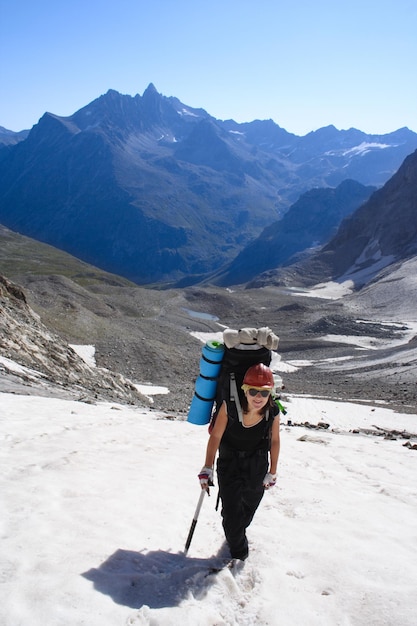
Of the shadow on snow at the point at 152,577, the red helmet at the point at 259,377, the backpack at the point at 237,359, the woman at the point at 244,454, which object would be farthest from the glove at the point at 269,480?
the red helmet at the point at 259,377

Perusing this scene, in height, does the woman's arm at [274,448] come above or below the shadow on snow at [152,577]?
above

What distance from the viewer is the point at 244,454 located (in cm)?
627

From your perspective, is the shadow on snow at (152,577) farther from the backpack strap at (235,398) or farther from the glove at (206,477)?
the backpack strap at (235,398)

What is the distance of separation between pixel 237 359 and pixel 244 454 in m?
1.21

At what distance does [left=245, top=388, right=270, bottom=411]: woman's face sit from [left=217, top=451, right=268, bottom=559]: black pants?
2.19 feet

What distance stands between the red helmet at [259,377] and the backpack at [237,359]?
0.69 feet

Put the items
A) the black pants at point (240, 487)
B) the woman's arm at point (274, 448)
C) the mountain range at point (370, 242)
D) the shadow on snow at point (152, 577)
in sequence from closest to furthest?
the shadow on snow at point (152, 577)
the black pants at point (240, 487)
the woman's arm at point (274, 448)
the mountain range at point (370, 242)

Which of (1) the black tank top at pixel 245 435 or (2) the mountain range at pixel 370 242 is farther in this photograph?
(2) the mountain range at pixel 370 242

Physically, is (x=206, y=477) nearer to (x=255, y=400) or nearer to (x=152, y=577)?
(x=255, y=400)

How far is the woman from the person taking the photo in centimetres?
602

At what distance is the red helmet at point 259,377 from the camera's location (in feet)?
19.6

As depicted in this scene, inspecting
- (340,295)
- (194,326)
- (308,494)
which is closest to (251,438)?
(308,494)

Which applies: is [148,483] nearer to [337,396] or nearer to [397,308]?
[337,396]

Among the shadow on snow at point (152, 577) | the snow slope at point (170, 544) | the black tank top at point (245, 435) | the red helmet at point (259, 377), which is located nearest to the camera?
the snow slope at point (170, 544)
